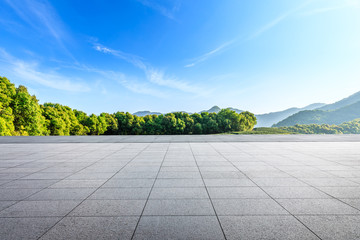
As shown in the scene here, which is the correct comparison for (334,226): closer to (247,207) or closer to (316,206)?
(316,206)

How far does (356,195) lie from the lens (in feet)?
14.8

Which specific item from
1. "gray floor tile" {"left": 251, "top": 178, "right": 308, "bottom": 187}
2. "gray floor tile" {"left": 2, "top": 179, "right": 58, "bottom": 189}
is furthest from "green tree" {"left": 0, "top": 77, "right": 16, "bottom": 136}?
"gray floor tile" {"left": 251, "top": 178, "right": 308, "bottom": 187}

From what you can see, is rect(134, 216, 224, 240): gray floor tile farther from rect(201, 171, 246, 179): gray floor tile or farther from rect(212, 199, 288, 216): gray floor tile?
rect(201, 171, 246, 179): gray floor tile

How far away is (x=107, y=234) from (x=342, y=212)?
4536mm

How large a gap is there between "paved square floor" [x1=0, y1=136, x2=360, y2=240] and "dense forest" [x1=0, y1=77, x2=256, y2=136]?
3538 cm

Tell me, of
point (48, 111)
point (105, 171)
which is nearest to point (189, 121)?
point (48, 111)

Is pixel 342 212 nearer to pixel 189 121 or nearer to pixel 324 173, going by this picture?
pixel 324 173

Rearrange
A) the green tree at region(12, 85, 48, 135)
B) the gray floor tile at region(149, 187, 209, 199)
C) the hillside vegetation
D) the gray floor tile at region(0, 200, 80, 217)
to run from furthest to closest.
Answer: the hillside vegetation
the green tree at region(12, 85, 48, 135)
the gray floor tile at region(149, 187, 209, 199)
the gray floor tile at region(0, 200, 80, 217)

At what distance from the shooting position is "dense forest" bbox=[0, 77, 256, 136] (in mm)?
35250

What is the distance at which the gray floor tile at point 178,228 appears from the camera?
9.57 ft

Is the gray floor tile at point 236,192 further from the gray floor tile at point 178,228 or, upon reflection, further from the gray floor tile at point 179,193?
the gray floor tile at point 178,228

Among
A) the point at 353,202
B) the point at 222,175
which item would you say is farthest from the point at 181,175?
the point at 353,202

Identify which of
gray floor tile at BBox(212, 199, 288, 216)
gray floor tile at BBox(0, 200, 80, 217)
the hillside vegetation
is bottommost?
gray floor tile at BBox(0, 200, 80, 217)

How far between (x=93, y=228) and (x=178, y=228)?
1.46 m
